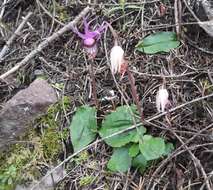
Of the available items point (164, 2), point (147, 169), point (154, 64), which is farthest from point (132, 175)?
point (164, 2)

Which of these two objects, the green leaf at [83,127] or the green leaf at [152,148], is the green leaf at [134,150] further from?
the green leaf at [83,127]

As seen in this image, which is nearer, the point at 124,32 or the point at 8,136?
the point at 8,136

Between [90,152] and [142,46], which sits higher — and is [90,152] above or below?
below

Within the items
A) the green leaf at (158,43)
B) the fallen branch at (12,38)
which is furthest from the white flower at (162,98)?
the fallen branch at (12,38)

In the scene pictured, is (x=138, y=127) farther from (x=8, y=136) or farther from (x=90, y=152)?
(x=8, y=136)

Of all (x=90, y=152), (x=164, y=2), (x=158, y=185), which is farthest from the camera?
(x=164, y=2)

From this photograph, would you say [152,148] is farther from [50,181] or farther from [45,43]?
[45,43]
